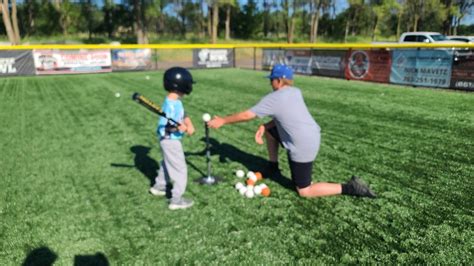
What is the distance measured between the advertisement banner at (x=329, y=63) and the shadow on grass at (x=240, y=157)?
13.2m

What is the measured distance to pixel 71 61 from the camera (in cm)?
2297

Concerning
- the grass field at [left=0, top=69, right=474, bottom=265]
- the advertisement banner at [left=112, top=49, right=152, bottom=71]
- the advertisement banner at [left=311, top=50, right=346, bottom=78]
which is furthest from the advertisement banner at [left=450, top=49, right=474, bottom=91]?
the advertisement banner at [left=112, top=49, right=152, bottom=71]

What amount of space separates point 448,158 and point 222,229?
4.22m

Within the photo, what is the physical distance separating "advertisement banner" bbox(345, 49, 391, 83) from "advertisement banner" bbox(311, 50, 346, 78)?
40 cm

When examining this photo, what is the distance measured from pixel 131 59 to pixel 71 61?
3.73 m

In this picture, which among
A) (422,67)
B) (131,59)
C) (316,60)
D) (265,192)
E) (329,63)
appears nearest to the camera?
(265,192)

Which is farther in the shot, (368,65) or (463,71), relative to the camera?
(368,65)

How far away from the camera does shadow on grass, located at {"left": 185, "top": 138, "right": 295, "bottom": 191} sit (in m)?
5.38

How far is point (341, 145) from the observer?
23.0ft

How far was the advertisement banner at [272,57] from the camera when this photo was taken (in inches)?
914

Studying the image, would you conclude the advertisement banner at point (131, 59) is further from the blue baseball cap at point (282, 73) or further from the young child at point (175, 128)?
the blue baseball cap at point (282, 73)

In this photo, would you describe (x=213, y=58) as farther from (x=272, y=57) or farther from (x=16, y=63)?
(x=16, y=63)

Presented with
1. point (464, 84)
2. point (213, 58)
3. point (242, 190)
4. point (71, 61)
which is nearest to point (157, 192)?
point (242, 190)

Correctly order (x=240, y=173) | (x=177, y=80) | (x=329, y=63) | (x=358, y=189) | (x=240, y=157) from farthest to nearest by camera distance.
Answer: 1. (x=329, y=63)
2. (x=240, y=157)
3. (x=240, y=173)
4. (x=358, y=189)
5. (x=177, y=80)
